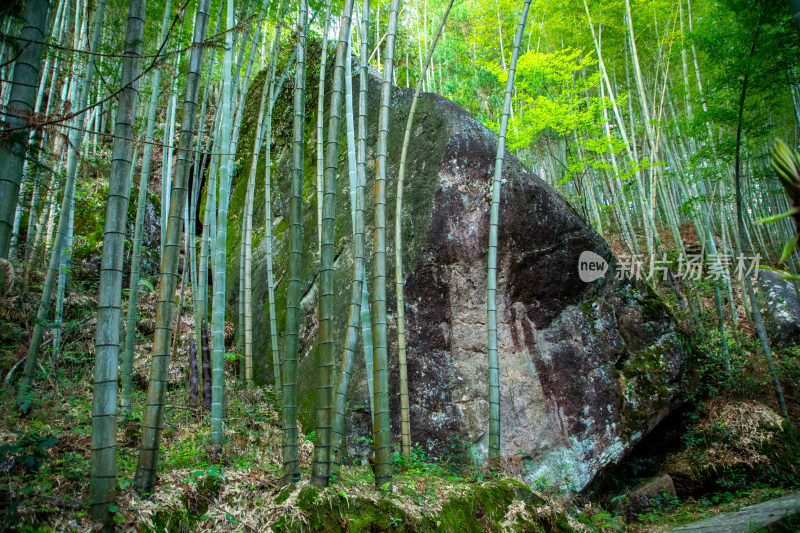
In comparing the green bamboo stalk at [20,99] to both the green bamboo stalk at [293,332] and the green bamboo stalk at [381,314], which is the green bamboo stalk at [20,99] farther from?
the green bamboo stalk at [381,314]

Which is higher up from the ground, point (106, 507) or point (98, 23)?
point (98, 23)

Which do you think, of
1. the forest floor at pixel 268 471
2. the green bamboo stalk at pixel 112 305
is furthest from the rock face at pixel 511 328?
the green bamboo stalk at pixel 112 305

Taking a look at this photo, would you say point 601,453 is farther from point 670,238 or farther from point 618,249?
point 670,238

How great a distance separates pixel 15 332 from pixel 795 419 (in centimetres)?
910

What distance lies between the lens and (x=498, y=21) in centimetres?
1001

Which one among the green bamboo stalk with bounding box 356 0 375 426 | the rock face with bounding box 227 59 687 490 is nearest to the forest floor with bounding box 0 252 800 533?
the rock face with bounding box 227 59 687 490

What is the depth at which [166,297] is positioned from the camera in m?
2.28

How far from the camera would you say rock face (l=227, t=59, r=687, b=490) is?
455 centimetres

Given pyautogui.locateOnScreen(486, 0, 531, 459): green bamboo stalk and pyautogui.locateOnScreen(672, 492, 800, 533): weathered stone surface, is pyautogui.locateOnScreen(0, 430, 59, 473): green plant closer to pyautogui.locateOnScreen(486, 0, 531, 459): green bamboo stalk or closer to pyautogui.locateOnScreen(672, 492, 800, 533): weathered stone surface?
pyautogui.locateOnScreen(486, 0, 531, 459): green bamboo stalk

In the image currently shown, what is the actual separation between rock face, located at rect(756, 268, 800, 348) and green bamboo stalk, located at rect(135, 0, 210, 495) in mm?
9704

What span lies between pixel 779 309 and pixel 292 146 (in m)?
9.59

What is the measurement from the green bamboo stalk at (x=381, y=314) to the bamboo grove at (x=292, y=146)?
1 cm

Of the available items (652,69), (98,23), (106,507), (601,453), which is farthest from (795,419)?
(98,23)

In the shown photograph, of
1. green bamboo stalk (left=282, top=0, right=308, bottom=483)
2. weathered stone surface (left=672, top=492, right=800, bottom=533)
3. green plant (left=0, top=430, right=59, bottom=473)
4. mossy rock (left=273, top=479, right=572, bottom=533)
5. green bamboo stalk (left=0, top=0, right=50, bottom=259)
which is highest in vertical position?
green bamboo stalk (left=0, top=0, right=50, bottom=259)
